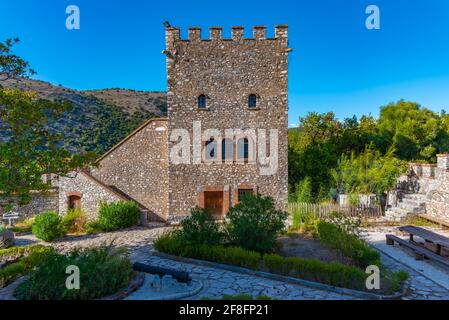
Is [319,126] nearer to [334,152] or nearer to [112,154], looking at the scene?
[334,152]

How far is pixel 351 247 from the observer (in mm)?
8117

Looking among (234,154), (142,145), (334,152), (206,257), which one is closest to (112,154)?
(142,145)

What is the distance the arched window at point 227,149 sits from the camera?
48.4 ft

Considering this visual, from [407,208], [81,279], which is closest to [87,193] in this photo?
[81,279]

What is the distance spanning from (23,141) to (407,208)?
1589cm

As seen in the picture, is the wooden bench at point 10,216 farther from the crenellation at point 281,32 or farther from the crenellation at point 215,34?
the crenellation at point 281,32

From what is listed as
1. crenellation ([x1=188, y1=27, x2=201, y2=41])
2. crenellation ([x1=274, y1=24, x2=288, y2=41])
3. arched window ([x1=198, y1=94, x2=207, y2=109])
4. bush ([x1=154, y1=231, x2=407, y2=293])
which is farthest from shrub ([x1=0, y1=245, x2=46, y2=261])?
crenellation ([x1=274, y1=24, x2=288, y2=41])

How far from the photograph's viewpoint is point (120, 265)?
6848mm

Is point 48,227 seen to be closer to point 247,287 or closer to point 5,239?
point 5,239

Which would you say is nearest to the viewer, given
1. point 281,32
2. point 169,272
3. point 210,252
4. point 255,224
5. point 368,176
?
point 169,272

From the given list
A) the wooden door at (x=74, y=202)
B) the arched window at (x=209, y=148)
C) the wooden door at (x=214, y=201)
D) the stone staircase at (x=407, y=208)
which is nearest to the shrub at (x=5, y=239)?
the wooden door at (x=74, y=202)

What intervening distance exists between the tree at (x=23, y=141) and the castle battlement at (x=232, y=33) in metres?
6.56

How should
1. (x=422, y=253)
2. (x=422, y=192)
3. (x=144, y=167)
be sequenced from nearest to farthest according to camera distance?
(x=422, y=253) < (x=144, y=167) < (x=422, y=192)
